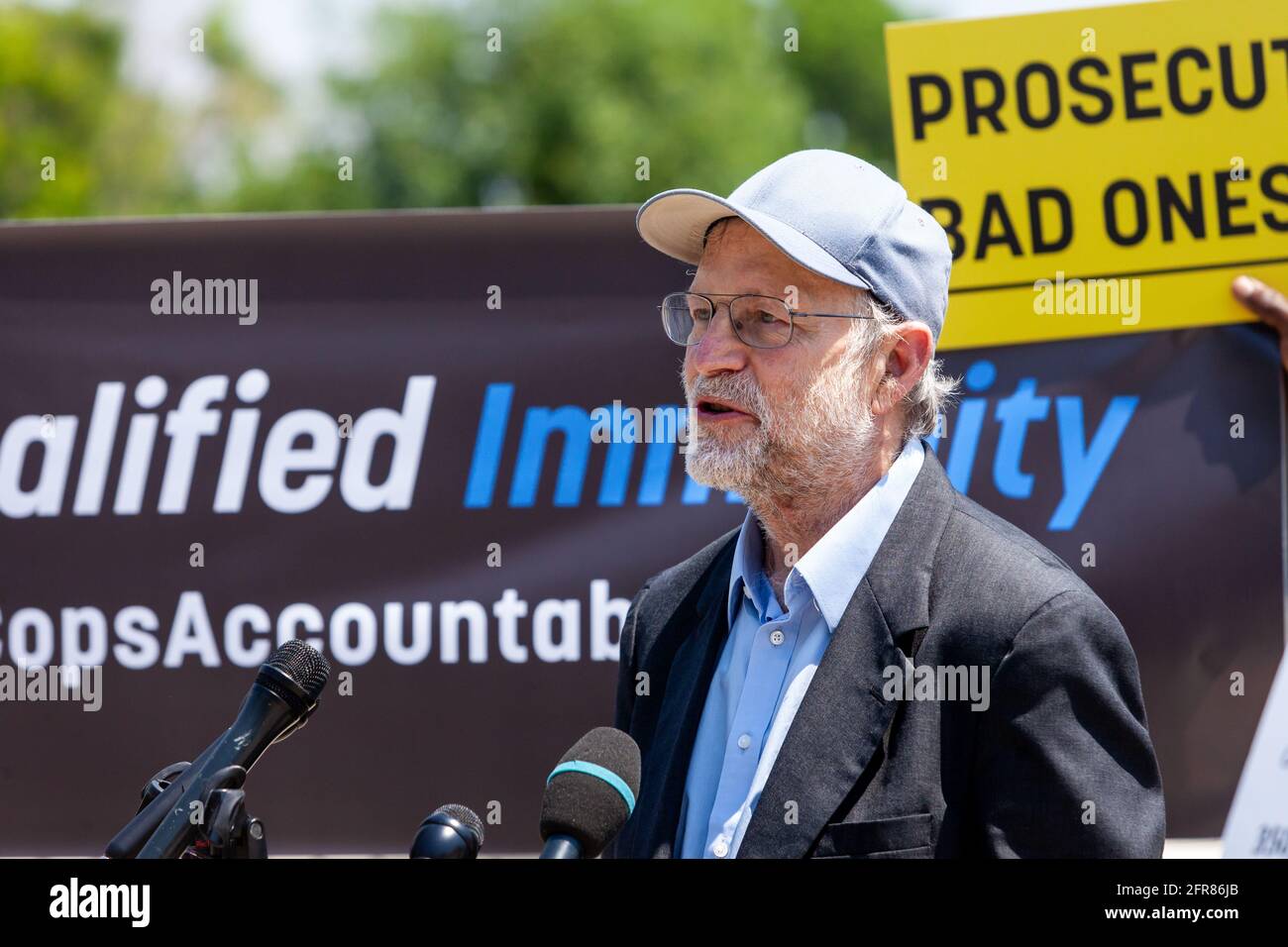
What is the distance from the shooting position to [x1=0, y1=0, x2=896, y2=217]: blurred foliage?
88.8 feet

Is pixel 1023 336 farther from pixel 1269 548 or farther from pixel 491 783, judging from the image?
pixel 491 783

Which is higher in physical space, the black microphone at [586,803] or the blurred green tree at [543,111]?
the blurred green tree at [543,111]

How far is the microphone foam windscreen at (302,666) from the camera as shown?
1.94m

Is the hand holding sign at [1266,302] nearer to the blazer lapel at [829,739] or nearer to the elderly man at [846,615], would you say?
the elderly man at [846,615]

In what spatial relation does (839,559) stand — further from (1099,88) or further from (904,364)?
(1099,88)

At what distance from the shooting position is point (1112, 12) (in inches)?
176

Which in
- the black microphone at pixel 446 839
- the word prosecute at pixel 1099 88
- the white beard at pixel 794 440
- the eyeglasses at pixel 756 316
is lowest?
the black microphone at pixel 446 839

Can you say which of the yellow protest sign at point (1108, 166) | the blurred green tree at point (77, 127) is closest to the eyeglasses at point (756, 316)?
the yellow protest sign at point (1108, 166)

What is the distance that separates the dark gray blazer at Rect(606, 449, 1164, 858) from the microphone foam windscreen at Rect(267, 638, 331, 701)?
24.2 inches
